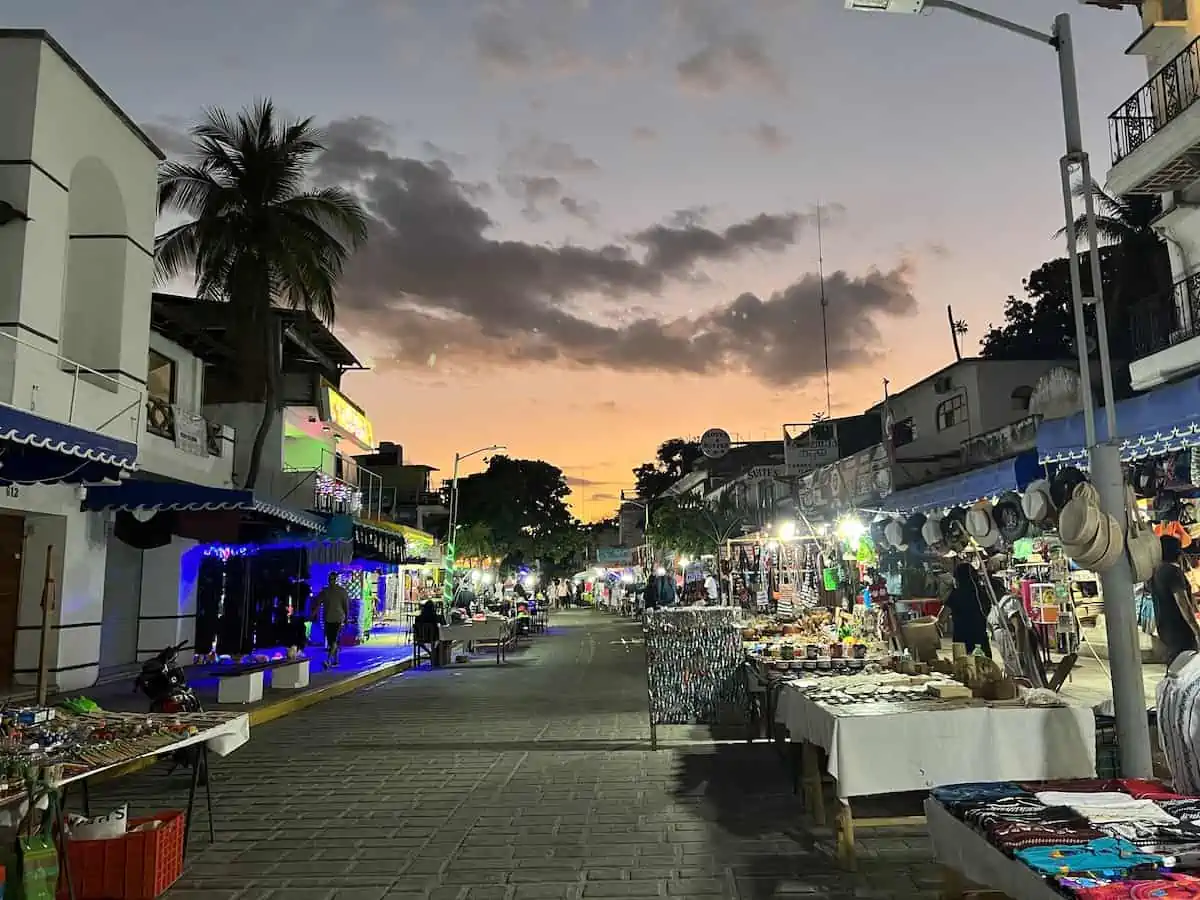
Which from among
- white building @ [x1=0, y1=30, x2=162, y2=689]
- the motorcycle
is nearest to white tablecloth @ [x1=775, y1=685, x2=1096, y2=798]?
the motorcycle

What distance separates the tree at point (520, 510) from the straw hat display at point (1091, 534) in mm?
47040

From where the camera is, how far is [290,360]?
27844 millimetres

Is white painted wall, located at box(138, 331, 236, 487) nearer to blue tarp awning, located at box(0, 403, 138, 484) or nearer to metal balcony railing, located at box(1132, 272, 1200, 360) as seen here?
Answer: blue tarp awning, located at box(0, 403, 138, 484)

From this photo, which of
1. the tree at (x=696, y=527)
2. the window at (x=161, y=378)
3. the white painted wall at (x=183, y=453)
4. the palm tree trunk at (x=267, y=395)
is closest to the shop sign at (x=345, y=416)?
the palm tree trunk at (x=267, y=395)

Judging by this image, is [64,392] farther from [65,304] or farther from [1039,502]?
[1039,502]

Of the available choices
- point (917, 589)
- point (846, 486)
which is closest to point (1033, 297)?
point (917, 589)

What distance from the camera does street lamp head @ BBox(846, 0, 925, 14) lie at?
6.22m

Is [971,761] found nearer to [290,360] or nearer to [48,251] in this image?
[48,251]

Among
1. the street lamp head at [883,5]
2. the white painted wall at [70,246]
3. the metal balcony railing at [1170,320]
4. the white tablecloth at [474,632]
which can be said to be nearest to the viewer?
the street lamp head at [883,5]

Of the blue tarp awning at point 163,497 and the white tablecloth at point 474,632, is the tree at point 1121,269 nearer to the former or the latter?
the white tablecloth at point 474,632

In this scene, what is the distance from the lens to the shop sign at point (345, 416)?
1014 inches

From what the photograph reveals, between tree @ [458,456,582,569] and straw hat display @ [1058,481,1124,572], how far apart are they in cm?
4704

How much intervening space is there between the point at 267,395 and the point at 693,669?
50.2ft

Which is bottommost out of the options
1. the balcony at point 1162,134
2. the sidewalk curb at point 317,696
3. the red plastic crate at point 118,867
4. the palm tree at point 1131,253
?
the sidewalk curb at point 317,696
